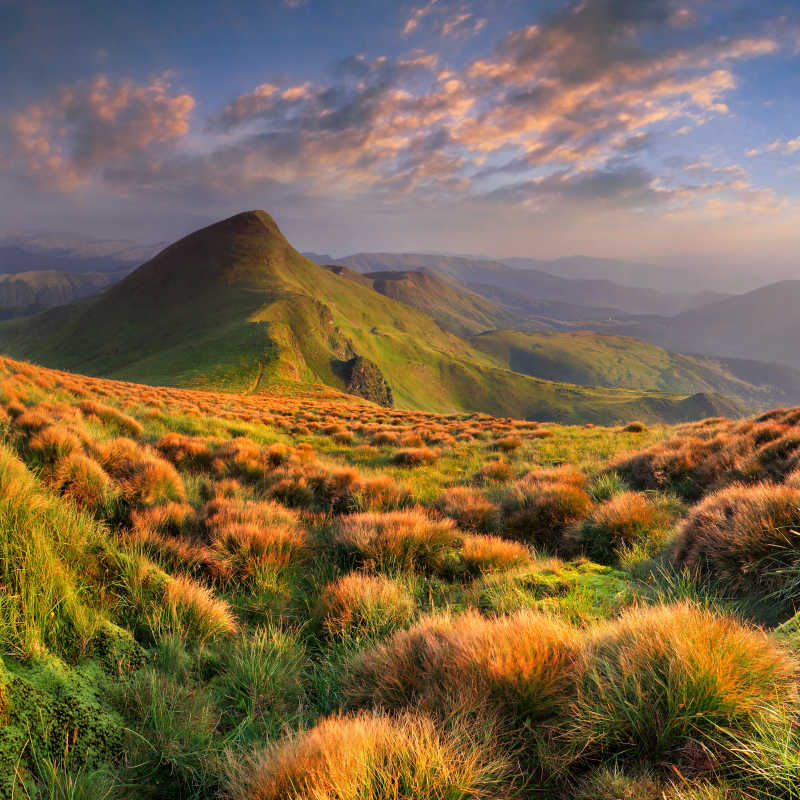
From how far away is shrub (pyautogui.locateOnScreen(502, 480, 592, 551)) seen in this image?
564cm

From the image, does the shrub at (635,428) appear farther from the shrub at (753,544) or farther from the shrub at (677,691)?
the shrub at (677,691)

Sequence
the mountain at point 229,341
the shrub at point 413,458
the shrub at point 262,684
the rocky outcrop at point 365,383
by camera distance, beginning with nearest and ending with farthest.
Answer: the shrub at point 262,684 < the shrub at point 413,458 < the mountain at point 229,341 < the rocky outcrop at point 365,383

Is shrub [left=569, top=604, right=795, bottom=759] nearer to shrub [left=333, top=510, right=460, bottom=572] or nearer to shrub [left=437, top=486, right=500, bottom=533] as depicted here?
shrub [left=333, top=510, right=460, bottom=572]

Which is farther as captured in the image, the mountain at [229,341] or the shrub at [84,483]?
the mountain at [229,341]

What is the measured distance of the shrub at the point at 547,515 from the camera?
5.64 metres

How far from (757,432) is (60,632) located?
9.83 metres

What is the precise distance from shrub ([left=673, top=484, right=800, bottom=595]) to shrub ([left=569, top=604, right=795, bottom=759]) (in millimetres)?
1390

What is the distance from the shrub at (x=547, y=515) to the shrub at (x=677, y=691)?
11.7 feet

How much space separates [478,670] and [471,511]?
163 inches

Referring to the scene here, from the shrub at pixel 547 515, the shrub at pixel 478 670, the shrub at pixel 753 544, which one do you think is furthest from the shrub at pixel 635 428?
the shrub at pixel 478 670

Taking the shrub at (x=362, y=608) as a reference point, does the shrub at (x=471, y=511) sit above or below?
below

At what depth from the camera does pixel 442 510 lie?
654cm

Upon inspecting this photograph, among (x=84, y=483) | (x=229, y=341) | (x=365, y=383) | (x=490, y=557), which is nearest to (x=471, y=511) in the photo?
(x=490, y=557)

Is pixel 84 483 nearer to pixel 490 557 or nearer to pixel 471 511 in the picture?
pixel 490 557
